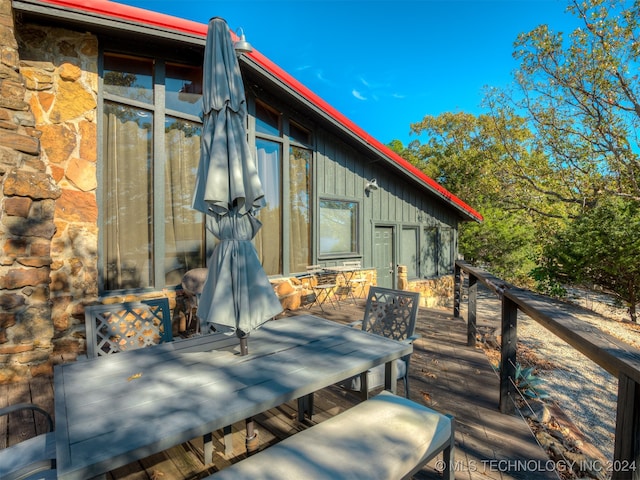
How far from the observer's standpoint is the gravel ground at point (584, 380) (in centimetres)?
408

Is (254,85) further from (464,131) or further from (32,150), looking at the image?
(464,131)

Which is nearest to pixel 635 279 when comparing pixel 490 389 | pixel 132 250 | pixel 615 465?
pixel 490 389

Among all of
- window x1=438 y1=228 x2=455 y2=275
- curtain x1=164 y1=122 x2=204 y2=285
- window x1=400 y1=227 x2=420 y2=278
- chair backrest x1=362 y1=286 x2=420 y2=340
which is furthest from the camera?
window x1=438 y1=228 x2=455 y2=275

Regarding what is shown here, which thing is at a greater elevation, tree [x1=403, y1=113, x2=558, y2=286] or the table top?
tree [x1=403, y1=113, x2=558, y2=286]

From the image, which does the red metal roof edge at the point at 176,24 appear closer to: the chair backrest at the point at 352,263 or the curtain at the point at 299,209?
the curtain at the point at 299,209

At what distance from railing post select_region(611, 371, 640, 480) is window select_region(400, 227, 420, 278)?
7.77 metres

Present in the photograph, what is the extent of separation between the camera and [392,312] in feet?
9.98

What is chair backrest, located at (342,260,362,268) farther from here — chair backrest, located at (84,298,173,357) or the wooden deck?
chair backrest, located at (84,298,173,357)

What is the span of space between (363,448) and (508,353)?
160cm

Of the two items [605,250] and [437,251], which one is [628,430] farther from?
[605,250]

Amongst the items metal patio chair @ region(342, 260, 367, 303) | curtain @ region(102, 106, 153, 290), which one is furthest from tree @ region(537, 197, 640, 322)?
curtain @ region(102, 106, 153, 290)

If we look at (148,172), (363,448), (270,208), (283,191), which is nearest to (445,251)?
(283,191)

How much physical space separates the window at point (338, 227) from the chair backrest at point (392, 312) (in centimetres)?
365

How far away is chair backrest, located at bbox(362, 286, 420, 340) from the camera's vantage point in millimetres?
2879
